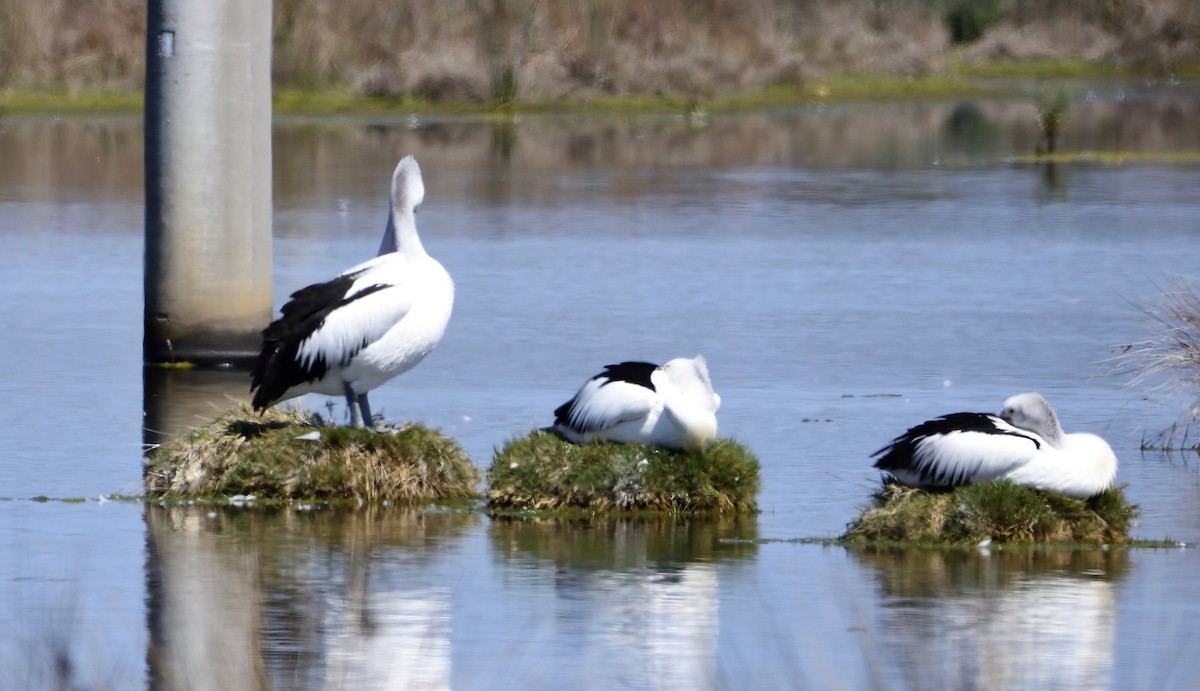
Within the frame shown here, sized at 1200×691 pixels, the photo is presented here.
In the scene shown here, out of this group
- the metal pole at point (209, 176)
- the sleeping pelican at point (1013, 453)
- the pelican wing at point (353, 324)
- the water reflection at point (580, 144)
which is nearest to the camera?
the sleeping pelican at point (1013, 453)

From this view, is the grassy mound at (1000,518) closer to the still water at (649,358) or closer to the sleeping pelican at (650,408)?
the still water at (649,358)

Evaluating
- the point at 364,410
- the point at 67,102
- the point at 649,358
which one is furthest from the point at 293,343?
the point at 67,102

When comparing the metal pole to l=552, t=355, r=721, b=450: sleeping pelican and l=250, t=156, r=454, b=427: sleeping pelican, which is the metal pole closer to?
l=250, t=156, r=454, b=427: sleeping pelican

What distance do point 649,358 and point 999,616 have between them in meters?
7.67

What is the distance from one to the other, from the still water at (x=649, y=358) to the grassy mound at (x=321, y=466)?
0.22 metres

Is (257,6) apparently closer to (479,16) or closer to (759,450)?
(759,450)

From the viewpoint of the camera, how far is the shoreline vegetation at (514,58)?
155 ft

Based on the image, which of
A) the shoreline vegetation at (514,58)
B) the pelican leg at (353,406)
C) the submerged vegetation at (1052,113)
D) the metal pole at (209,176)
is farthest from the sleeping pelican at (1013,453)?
the shoreline vegetation at (514,58)

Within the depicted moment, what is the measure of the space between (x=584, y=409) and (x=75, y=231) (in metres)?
15.9

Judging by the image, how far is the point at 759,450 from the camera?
12555 mm

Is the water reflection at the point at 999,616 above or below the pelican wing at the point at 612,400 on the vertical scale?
below

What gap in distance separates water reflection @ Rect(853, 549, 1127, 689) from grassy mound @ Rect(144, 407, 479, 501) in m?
2.12

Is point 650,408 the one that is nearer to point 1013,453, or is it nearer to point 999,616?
point 1013,453

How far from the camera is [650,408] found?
34.9 ft
